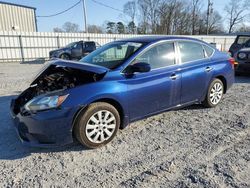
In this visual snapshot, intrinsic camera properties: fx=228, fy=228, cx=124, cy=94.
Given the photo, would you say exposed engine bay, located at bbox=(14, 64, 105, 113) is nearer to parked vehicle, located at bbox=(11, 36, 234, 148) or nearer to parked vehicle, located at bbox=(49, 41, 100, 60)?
parked vehicle, located at bbox=(11, 36, 234, 148)

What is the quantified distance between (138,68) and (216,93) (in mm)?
2396

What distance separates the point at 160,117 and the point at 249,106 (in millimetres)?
2172

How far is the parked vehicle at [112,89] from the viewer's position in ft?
9.89

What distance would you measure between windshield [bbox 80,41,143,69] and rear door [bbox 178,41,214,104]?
0.98 metres

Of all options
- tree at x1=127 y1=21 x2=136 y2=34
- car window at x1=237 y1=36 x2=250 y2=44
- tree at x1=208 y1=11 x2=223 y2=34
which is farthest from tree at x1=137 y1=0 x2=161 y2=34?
car window at x1=237 y1=36 x2=250 y2=44

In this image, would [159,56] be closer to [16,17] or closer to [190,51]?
[190,51]

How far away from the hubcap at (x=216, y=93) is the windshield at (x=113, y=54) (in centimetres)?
207

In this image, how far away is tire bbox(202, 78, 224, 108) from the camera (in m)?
4.83

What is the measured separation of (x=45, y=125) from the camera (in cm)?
294

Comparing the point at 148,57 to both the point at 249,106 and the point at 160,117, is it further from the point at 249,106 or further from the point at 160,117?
the point at 249,106

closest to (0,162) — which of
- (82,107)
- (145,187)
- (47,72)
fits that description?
(82,107)

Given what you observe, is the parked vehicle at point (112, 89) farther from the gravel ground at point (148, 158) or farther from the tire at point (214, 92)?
the gravel ground at point (148, 158)

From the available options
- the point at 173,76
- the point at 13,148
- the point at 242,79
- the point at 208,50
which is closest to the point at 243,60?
the point at 242,79

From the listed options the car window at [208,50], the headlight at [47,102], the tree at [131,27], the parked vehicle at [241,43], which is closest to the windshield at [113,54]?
the headlight at [47,102]
